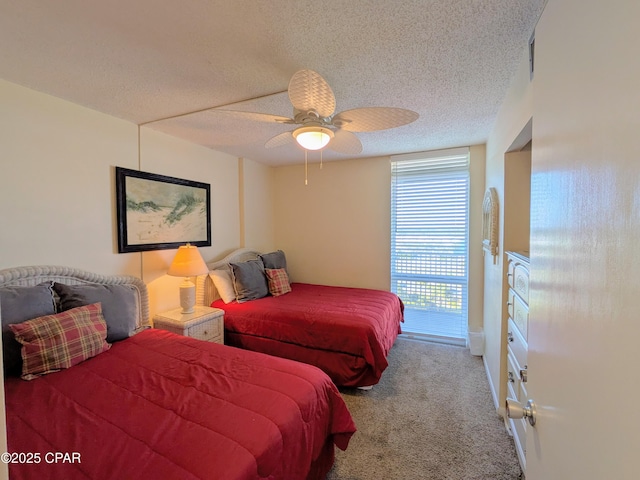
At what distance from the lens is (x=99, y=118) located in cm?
238

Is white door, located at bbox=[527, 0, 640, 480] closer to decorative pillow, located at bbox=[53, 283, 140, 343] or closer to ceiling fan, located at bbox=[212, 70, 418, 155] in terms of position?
ceiling fan, located at bbox=[212, 70, 418, 155]

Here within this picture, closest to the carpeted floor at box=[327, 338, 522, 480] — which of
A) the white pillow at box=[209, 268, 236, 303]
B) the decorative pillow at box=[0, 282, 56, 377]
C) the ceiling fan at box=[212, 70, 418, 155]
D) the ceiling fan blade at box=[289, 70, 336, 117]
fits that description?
the white pillow at box=[209, 268, 236, 303]

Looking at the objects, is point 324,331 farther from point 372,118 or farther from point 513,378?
point 372,118

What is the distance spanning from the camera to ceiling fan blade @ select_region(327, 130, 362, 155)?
6.57ft

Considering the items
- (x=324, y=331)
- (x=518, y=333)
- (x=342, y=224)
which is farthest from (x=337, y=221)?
(x=518, y=333)

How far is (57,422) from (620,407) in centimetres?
185

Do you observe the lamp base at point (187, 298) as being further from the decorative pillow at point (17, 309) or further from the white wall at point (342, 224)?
the white wall at point (342, 224)

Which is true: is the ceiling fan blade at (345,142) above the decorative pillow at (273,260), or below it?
above

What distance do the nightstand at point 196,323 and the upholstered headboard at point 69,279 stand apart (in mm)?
176

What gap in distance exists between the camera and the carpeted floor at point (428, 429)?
173 centimetres

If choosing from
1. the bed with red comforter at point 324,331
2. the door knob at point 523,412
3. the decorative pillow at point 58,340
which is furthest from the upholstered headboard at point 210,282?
the door knob at point 523,412

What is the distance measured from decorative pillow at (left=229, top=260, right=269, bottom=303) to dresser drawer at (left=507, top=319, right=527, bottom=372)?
2.43 meters

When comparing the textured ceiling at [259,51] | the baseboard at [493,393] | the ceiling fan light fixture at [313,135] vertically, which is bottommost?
the baseboard at [493,393]

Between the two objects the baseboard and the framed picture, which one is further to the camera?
the framed picture
